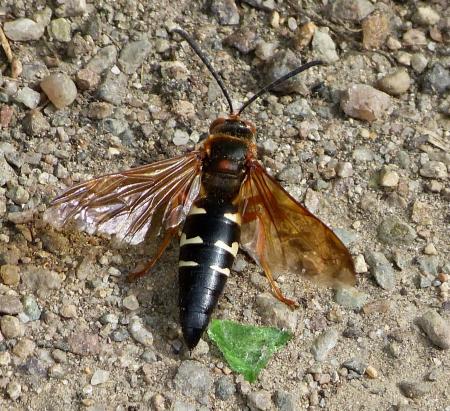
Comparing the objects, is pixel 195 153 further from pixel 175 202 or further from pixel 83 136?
pixel 83 136

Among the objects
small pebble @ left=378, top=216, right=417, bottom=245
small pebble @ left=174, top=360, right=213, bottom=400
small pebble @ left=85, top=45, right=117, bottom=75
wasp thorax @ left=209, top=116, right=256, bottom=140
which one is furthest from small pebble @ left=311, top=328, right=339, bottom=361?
small pebble @ left=85, top=45, right=117, bottom=75

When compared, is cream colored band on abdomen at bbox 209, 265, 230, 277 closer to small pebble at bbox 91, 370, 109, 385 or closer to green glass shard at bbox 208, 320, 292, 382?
green glass shard at bbox 208, 320, 292, 382

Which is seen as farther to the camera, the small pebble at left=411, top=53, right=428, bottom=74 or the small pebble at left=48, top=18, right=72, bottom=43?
the small pebble at left=411, top=53, right=428, bottom=74

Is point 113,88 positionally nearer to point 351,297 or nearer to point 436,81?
point 351,297

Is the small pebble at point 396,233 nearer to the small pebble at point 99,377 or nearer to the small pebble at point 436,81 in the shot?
the small pebble at point 436,81

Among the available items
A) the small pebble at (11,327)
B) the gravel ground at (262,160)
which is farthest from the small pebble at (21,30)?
the small pebble at (11,327)

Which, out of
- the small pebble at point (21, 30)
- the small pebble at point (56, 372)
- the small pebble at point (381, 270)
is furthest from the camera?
the small pebble at point (21, 30)

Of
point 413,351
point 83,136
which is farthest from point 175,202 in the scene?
point 413,351

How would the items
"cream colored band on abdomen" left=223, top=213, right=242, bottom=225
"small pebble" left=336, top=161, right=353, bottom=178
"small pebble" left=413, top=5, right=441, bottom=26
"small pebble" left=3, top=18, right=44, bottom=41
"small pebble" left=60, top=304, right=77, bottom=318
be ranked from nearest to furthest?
"small pebble" left=60, top=304, right=77, bottom=318 → "cream colored band on abdomen" left=223, top=213, right=242, bottom=225 → "small pebble" left=336, top=161, right=353, bottom=178 → "small pebble" left=3, top=18, right=44, bottom=41 → "small pebble" left=413, top=5, right=441, bottom=26
